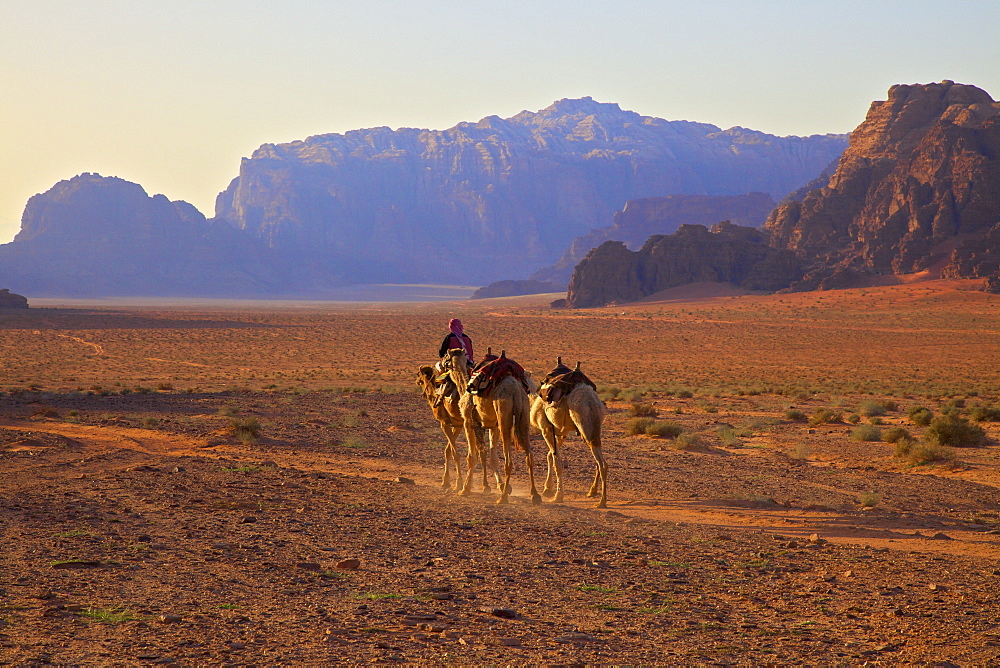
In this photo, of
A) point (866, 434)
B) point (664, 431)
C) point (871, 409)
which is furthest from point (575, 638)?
point (871, 409)

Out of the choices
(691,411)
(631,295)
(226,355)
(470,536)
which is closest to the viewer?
(470,536)

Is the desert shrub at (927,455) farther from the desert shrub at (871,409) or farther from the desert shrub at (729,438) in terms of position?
the desert shrub at (871,409)

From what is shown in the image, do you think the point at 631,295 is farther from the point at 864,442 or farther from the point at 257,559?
the point at 257,559

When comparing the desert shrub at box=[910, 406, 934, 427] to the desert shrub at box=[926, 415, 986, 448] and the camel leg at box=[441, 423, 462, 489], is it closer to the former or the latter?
the desert shrub at box=[926, 415, 986, 448]

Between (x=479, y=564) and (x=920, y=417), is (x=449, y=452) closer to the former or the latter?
(x=479, y=564)

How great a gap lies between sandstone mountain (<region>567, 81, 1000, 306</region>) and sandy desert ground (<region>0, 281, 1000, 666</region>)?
242 ft

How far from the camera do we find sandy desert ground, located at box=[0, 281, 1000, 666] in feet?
22.7

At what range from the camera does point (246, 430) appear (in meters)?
19.7

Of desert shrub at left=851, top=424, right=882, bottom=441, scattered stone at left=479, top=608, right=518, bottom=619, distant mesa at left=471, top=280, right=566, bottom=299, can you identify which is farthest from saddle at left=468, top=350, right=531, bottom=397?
distant mesa at left=471, top=280, right=566, bottom=299

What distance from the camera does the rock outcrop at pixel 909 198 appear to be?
95.2 meters

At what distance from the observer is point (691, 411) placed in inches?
1057

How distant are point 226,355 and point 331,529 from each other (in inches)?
1693

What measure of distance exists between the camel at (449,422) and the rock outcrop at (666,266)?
316 ft

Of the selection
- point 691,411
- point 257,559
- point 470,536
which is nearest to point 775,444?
point 691,411
